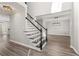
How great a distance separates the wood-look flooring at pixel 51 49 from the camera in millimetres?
1802

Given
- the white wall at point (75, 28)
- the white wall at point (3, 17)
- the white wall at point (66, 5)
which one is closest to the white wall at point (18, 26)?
the white wall at point (3, 17)

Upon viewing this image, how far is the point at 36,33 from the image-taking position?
6.10 feet

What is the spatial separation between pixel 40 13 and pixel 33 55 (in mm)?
740

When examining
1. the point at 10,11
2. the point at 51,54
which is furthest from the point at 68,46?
the point at 10,11

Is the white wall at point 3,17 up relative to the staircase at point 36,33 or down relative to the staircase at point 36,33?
up

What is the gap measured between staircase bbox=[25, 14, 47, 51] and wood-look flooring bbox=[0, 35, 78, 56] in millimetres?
88

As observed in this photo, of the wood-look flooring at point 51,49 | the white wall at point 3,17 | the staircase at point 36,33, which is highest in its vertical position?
the white wall at point 3,17

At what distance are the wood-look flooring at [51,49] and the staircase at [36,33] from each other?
0.09 metres

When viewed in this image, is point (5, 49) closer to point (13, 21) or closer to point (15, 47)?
point (15, 47)

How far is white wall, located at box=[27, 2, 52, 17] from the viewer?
1.84m

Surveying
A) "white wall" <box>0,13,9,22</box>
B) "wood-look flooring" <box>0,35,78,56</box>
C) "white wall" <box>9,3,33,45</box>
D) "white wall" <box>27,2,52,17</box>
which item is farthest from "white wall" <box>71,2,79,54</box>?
"white wall" <box>0,13,9,22</box>

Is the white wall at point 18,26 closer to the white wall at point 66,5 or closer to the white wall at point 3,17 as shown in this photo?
the white wall at point 3,17

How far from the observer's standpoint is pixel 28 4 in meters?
1.87

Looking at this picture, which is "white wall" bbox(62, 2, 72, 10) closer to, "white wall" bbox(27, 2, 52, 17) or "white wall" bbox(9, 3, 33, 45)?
"white wall" bbox(27, 2, 52, 17)
